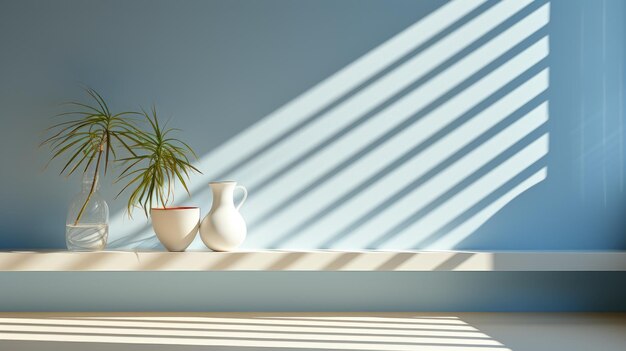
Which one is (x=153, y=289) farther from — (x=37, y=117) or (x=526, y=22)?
(x=526, y=22)

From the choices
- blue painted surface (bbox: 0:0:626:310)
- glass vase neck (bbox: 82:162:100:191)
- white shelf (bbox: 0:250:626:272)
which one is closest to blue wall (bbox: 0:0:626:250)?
blue painted surface (bbox: 0:0:626:310)

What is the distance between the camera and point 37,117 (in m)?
2.71

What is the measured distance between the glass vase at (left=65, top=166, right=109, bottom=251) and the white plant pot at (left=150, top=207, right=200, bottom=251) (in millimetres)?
213

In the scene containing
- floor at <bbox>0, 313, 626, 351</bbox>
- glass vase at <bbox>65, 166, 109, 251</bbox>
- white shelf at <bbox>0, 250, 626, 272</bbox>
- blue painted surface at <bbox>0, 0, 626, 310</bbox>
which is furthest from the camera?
blue painted surface at <bbox>0, 0, 626, 310</bbox>

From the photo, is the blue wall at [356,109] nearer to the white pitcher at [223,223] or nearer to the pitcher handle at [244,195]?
the pitcher handle at [244,195]

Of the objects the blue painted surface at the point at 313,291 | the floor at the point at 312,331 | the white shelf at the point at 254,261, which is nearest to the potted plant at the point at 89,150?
the white shelf at the point at 254,261

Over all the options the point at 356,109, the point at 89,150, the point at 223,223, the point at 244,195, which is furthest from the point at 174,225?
the point at 356,109

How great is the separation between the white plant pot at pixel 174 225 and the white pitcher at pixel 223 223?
0.05m

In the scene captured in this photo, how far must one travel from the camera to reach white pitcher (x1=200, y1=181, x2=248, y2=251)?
2475 millimetres

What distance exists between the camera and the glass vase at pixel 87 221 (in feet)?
8.26

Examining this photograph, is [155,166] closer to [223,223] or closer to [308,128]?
[223,223]

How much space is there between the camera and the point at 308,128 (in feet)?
8.77

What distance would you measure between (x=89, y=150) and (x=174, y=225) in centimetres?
48

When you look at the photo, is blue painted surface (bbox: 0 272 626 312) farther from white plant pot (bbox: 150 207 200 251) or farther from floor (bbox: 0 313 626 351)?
white plant pot (bbox: 150 207 200 251)
